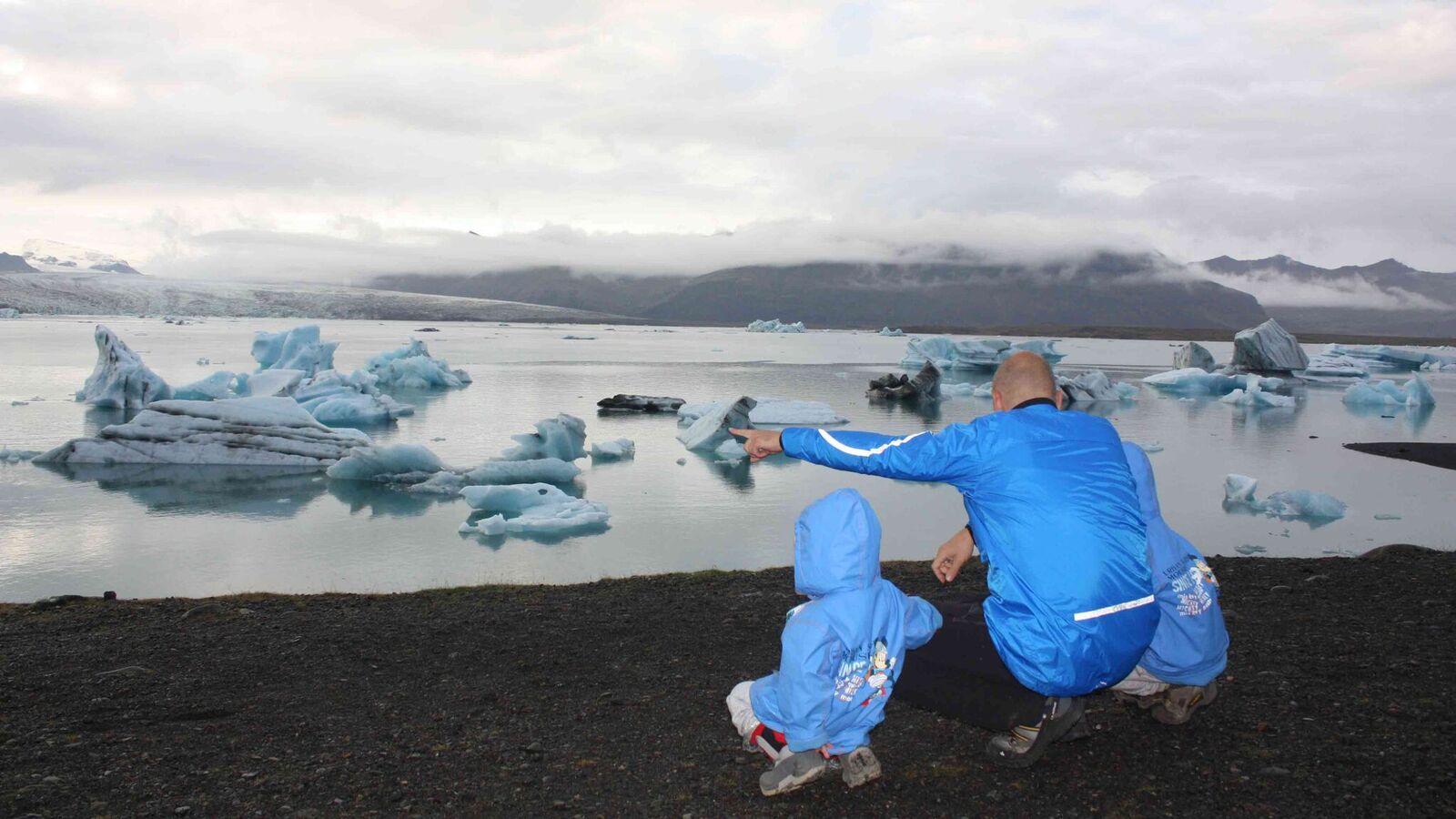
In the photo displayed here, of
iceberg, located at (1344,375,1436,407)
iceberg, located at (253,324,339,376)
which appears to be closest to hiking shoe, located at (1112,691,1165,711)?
iceberg, located at (253,324,339,376)

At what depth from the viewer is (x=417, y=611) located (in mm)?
5473

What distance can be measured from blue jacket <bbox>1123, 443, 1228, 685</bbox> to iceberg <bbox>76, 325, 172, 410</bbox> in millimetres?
19330

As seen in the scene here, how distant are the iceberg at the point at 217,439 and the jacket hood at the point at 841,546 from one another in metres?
11.1

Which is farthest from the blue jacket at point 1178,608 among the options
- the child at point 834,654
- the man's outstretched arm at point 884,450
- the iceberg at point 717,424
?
the iceberg at point 717,424

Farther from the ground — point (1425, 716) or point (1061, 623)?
point (1061, 623)

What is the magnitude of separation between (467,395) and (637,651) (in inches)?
756

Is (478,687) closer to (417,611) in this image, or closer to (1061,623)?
(417,611)

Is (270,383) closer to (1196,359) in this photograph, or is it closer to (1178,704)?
(1178,704)

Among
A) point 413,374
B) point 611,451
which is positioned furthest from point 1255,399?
point 413,374

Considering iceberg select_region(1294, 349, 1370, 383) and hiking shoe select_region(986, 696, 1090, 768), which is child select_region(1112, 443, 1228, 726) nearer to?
hiking shoe select_region(986, 696, 1090, 768)

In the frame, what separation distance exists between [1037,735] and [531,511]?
7527mm

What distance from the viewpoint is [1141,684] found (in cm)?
325

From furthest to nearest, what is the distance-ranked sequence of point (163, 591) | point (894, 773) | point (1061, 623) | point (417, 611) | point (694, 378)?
point (694, 378), point (163, 591), point (417, 611), point (894, 773), point (1061, 623)

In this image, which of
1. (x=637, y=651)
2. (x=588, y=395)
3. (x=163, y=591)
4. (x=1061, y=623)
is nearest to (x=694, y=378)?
(x=588, y=395)
